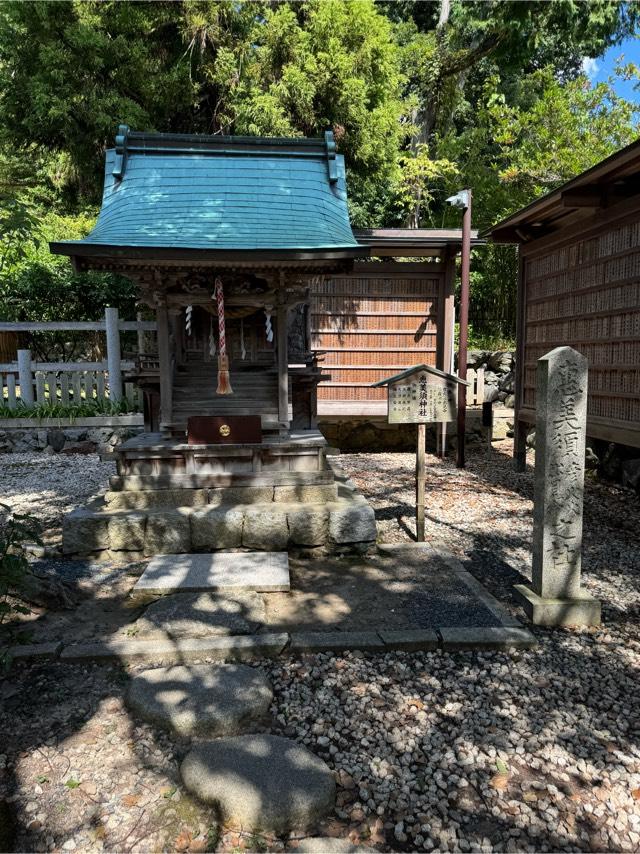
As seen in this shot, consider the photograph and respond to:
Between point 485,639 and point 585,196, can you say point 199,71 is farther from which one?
point 485,639

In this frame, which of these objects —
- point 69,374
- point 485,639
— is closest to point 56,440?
point 69,374

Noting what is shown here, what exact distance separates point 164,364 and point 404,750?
4.84 metres

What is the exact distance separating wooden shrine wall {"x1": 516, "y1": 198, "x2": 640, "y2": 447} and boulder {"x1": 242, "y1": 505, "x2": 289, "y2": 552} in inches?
166

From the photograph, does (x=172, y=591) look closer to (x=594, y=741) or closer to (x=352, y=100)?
(x=594, y=741)

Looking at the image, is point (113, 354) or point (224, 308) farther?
point (113, 354)

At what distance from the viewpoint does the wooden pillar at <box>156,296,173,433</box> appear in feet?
20.7

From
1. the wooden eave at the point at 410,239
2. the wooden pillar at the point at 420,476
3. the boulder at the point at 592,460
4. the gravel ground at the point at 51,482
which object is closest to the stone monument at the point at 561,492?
the wooden pillar at the point at 420,476

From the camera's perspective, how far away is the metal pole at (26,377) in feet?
35.2

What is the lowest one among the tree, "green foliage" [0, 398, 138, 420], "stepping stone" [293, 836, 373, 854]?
"stepping stone" [293, 836, 373, 854]

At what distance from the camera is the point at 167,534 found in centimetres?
552

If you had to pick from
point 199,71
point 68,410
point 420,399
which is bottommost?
point 68,410

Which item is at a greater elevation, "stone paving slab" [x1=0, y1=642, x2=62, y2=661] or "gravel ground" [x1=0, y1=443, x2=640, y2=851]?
"stone paving slab" [x1=0, y1=642, x2=62, y2=661]

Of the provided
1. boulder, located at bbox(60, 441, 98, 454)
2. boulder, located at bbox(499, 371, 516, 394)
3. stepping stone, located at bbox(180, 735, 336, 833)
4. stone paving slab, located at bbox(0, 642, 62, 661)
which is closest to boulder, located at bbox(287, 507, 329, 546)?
stone paving slab, located at bbox(0, 642, 62, 661)

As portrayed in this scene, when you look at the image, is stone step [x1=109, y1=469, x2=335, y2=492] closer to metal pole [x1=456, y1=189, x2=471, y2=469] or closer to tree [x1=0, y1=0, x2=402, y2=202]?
metal pole [x1=456, y1=189, x2=471, y2=469]
